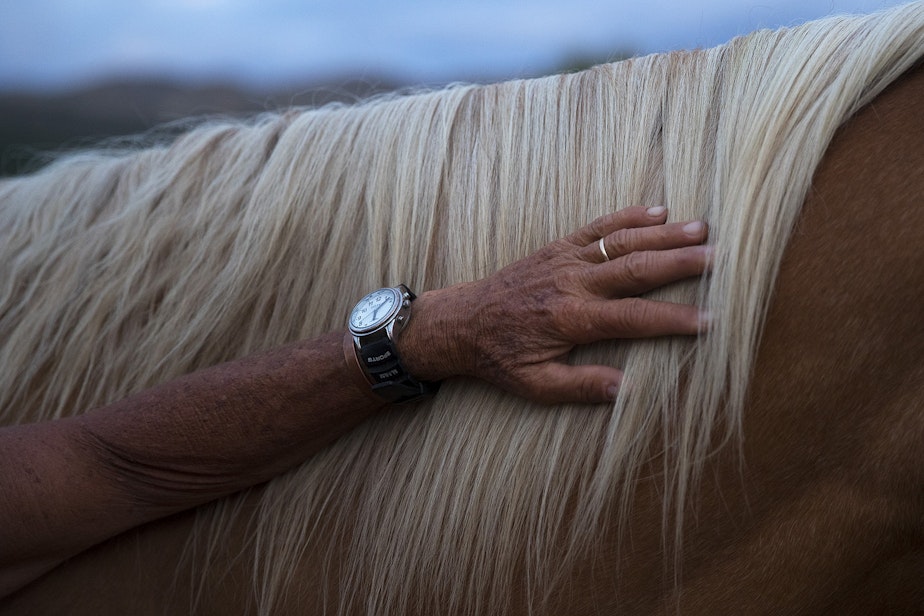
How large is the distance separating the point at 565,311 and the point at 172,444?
58cm

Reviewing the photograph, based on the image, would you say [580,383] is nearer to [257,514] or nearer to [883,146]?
→ [883,146]

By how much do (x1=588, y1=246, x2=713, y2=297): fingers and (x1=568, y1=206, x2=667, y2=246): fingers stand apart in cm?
5

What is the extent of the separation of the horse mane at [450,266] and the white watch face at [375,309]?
0.11 metres

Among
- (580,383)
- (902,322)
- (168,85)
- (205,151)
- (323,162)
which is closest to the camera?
(902,322)

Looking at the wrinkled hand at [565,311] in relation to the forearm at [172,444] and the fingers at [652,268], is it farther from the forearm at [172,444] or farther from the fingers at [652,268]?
the forearm at [172,444]

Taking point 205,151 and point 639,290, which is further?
point 205,151

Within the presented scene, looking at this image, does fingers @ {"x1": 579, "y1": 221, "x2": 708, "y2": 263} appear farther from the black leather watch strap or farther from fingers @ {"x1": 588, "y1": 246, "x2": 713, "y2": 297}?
the black leather watch strap

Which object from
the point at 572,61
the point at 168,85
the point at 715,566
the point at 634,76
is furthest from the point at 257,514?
the point at 168,85

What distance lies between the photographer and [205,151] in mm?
1440

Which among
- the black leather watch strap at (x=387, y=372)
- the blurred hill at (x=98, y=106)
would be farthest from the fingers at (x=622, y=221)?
the blurred hill at (x=98, y=106)

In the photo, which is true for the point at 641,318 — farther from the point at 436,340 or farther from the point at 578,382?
the point at 436,340

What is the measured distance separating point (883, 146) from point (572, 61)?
2434 mm

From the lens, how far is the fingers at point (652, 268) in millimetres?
898

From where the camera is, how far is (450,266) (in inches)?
43.9
